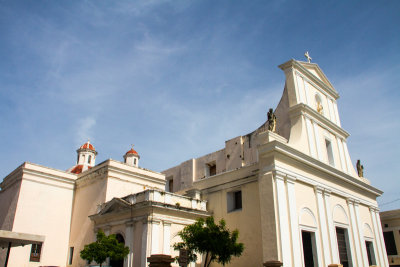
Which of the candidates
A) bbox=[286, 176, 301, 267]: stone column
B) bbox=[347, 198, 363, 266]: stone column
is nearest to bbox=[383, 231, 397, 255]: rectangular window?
bbox=[347, 198, 363, 266]: stone column

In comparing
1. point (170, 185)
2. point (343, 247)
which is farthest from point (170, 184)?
point (343, 247)

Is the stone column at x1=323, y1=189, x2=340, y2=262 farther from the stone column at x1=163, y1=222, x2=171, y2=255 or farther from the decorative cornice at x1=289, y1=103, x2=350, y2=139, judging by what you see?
the stone column at x1=163, y1=222, x2=171, y2=255

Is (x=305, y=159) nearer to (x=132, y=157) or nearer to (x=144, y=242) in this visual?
(x=144, y=242)

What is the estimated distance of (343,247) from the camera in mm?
19578

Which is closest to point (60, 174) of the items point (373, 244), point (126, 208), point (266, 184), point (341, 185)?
point (126, 208)

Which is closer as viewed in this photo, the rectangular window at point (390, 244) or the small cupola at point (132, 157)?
the rectangular window at point (390, 244)

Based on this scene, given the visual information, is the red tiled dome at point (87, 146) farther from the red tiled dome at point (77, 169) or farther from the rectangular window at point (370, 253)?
the rectangular window at point (370, 253)

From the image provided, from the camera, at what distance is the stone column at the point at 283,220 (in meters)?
15.0

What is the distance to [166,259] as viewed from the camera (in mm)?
10742

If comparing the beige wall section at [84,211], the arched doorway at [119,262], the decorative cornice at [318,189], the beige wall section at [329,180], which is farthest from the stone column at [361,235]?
the beige wall section at [84,211]

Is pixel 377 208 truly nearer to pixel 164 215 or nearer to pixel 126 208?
pixel 164 215

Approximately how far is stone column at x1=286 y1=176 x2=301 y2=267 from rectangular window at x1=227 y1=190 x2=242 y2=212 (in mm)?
3567

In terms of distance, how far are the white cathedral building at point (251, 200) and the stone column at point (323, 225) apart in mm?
53

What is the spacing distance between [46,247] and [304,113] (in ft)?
60.8
